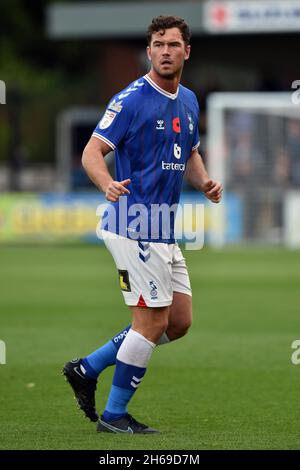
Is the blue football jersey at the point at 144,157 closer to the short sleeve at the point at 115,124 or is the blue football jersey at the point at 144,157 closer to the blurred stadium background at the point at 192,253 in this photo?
the short sleeve at the point at 115,124

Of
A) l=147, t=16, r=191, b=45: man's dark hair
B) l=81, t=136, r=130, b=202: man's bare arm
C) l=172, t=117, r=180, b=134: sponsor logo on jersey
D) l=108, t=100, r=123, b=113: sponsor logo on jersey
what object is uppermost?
l=147, t=16, r=191, b=45: man's dark hair

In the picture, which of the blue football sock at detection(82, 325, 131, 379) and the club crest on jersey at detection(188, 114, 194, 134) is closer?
the club crest on jersey at detection(188, 114, 194, 134)

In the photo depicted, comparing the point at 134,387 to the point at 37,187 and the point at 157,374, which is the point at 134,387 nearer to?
the point at 157,374

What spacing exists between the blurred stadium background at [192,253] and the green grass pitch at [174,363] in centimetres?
2

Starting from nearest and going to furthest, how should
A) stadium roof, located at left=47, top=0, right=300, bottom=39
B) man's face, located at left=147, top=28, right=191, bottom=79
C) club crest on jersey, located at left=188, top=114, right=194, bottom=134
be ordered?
man's face, located at left=147, top=28, right=191, bottom=79 → club crest on jersey, located at left=188, top=114, right=194, bottom=134 → stadium roof, located at left=47, top=0, right=300, bottom=39

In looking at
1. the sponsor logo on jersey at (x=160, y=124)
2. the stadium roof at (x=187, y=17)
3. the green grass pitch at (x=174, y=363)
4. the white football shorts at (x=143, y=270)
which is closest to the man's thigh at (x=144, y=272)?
the white football shorts at (x=143, y=270)

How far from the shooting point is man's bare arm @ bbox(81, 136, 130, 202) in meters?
6.95

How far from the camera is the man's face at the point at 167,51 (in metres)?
7.29

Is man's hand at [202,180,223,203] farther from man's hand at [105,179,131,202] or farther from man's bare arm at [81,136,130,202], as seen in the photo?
man's hand at [105,179,131,202]

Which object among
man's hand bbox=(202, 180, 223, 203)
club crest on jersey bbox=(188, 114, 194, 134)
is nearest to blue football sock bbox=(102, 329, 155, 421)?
man's hand bbox=(202, 180, 223, 203)

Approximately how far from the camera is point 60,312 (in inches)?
582

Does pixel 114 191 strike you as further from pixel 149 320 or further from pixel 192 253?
pixel 192 253

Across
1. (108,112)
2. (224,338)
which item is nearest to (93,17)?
(224,338)

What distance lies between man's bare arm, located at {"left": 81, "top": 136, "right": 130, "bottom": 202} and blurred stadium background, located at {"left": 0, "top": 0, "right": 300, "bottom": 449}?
1.44 m
